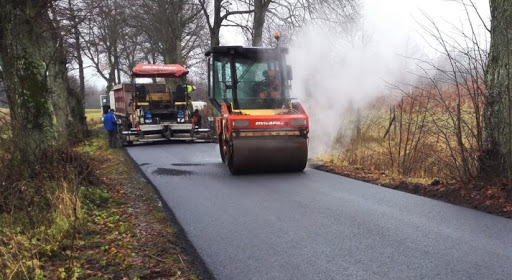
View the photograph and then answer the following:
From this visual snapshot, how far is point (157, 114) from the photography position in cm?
1842

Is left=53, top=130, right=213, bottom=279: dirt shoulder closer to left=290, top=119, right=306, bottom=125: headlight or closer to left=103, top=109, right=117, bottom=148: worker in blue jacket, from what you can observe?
left=290, top=119, right=306, bottom=125: headlight

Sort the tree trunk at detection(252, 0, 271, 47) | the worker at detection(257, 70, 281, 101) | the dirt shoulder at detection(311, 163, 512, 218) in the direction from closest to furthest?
the dirt shoulder at detection(311, 163, 512, 218)
the worker at detection(257, 70, 281, 101)
the tree trunk at detection(252, 0, 271, 47)

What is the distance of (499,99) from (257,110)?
Result: 16.2 ft

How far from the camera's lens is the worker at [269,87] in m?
10.0

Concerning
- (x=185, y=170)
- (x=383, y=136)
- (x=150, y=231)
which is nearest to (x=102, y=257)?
(x=150, y=231)

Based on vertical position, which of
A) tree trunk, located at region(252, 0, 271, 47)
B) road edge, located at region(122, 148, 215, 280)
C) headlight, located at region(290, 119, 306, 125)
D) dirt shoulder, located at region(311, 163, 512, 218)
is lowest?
road edge, located at region(122, 148, 215, 280)

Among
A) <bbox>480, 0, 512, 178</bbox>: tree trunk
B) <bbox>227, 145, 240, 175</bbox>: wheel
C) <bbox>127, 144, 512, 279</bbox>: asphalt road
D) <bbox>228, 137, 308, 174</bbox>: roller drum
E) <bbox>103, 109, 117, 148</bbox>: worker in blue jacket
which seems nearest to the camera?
<bbox>127, 144, 512, 279</bbox>: asphalt road

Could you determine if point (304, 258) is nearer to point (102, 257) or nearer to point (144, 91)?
point (102, 257)

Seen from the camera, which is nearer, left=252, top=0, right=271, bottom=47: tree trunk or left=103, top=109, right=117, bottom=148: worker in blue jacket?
left=103, top=109, right=117, bottom=148: worker in blue jacket

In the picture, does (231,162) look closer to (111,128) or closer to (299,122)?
(299,122)

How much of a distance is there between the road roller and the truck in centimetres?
771

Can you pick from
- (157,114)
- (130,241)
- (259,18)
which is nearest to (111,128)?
A: (157,114)

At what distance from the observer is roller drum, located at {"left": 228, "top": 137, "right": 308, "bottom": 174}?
8914mm

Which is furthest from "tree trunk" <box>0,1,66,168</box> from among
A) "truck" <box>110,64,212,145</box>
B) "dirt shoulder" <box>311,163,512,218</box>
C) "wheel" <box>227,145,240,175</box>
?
"truck" <box>110,64,212,145</box>
